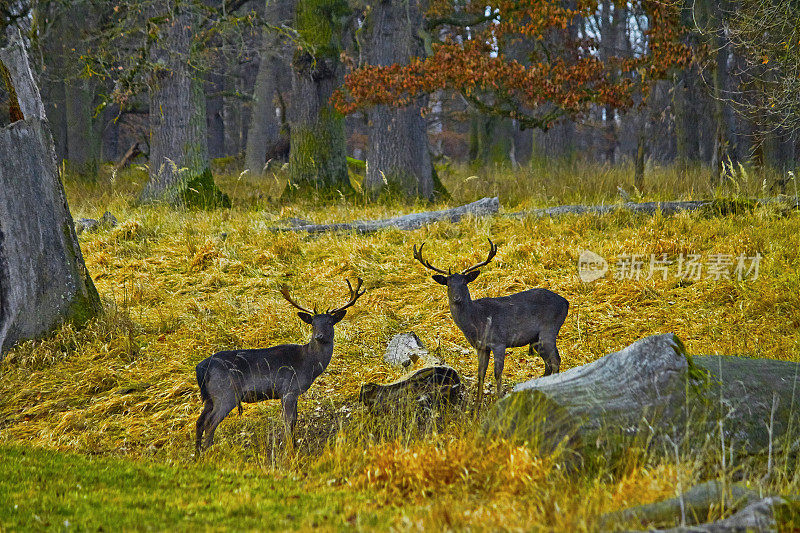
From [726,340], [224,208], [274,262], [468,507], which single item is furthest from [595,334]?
[224,208]

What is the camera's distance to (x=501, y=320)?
519 cm

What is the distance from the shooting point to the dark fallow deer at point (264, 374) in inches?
182

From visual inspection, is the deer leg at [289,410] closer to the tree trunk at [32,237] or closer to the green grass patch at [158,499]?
the green grass patch at [158,499]

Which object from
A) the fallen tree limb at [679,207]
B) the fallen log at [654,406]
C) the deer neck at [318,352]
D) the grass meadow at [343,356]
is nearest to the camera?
the grass meadow at [343,356]

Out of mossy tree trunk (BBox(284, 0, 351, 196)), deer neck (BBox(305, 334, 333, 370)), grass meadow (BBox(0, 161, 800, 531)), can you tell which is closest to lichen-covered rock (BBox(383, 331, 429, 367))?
grass meadow (BBox(0, 161, 800, 531))

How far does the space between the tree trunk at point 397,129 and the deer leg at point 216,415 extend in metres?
9.33

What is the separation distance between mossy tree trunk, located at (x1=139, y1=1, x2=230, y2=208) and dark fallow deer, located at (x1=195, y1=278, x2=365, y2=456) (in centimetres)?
883

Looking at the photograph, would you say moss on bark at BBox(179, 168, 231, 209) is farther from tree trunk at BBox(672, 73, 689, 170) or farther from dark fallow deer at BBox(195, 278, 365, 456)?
tree trunk at BBox(672, 73, 689, 170)

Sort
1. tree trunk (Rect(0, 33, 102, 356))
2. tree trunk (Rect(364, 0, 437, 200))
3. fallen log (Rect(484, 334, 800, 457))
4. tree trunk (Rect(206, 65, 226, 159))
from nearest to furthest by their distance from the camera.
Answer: fallen log (Rect(484, 334, 800, 457)), tree trunk (Rect(0, 33, 102, 356)), tree trunk (Rect(364, 0, 437, 200)), tree trunk (Rect(206, 65, 226, 159))

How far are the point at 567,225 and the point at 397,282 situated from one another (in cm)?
268

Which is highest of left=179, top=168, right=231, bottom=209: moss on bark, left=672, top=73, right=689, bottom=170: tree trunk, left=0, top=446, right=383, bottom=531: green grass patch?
left=672, top=73, right=689, bottom=170: tree trunk

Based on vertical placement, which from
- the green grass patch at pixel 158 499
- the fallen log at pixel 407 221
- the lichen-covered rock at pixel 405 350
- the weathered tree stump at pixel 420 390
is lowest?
the lichen-covered rock at pixel 405 350

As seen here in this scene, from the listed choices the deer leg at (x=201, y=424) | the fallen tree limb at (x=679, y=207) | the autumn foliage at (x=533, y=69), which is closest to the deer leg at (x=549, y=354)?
the deer leg at (x=201, y=424)

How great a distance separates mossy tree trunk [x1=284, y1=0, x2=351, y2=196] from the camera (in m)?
14.8
